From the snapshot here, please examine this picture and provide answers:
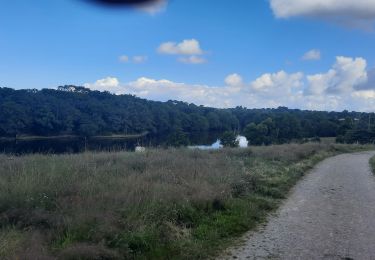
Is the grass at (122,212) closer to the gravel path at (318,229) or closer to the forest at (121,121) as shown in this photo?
the gravel path at (318,229)

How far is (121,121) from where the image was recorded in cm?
9462

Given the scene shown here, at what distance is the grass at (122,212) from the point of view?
19.6ft

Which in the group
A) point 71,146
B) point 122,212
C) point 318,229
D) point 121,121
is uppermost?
point 122,212

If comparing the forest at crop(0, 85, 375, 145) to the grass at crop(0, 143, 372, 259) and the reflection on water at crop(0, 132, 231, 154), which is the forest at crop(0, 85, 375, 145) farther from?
the grass at crop(0, 143, 372, 259)

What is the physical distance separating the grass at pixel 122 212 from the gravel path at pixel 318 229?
1.51ft

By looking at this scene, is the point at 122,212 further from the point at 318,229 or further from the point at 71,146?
the point at 71,146

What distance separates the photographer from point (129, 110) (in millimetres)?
106375

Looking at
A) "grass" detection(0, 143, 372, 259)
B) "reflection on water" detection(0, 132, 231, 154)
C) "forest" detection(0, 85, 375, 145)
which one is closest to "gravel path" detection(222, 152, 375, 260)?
"grass" detection(0, 143, 372, 259)

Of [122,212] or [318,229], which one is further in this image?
[318,229]

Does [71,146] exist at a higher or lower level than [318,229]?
lower

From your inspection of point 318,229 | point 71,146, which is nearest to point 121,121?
point 71,146

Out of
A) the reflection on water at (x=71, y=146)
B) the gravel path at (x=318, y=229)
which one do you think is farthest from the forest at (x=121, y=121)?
the gravel path at (x=318, y=229)

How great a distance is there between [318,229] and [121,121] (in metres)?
88.4

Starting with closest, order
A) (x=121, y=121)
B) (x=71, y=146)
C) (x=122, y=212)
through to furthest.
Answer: (x=122, y=212) → (x=71, y=146) → (x=121, y=121)
